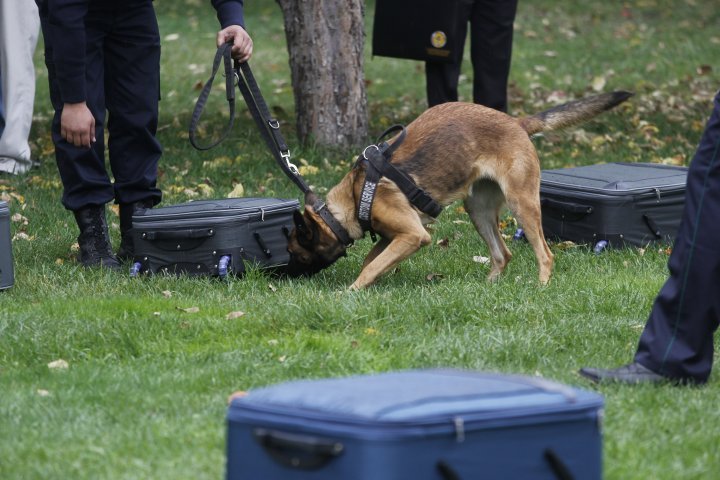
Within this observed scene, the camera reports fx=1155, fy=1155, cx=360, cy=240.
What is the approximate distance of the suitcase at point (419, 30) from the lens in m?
9.20

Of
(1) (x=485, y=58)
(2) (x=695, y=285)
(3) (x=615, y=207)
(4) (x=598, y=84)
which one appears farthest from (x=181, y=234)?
(4) (x=598, y=84)

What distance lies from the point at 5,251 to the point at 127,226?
1171mm

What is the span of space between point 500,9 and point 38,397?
6273 mm

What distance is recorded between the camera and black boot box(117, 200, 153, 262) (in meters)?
6.76

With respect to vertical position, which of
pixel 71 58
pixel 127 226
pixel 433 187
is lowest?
pixel 127 226

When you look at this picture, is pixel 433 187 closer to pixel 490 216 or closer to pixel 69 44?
pixel 490 216

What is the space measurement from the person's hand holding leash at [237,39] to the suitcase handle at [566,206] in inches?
88.1

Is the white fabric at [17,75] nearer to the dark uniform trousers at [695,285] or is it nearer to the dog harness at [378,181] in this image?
the dog harness at [378,181]

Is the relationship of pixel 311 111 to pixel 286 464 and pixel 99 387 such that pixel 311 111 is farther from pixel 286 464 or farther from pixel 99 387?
pixel 286 464

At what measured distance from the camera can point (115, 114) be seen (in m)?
6.66

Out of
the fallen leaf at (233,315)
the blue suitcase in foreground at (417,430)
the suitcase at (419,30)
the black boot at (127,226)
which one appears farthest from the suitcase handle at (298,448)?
the suitcase at (419,30)

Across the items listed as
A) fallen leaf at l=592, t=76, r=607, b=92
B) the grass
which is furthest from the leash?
fallen leaf at l=592, t=76, r=607, b=92

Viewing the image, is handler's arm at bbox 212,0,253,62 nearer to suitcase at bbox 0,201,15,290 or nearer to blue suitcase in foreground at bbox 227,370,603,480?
suitcase at bbox 0,201,15,290

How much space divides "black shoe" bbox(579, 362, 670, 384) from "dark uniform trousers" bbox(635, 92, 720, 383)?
0.12ft
